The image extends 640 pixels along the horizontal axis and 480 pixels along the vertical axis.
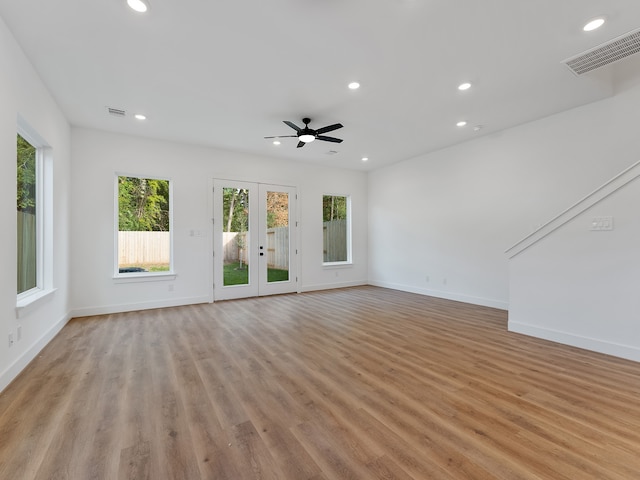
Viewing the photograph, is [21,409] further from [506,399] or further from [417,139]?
[417,139]

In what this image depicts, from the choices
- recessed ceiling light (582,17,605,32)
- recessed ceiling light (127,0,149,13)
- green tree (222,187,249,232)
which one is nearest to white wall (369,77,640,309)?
recessed ceiling light (582,17,605,32)

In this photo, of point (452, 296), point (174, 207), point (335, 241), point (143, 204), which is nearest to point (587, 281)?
point (452, 296)

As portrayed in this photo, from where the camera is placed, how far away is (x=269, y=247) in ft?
21.4

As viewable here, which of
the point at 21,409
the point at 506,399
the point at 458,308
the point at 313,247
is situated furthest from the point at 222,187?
the point at 506,399

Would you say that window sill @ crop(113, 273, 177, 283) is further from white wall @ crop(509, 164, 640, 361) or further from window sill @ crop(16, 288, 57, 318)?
white wall @ crop(509, 164, 640, 361)

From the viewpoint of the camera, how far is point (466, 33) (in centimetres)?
270

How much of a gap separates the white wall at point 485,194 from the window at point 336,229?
67cm

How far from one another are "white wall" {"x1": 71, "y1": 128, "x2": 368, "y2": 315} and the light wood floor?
4.16 ft

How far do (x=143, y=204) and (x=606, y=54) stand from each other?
664cm

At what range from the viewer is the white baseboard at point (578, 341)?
3.01 m

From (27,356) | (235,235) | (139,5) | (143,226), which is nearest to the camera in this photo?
(139,5)

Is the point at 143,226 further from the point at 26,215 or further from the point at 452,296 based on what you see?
the point at 452,296

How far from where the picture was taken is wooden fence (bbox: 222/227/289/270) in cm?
604

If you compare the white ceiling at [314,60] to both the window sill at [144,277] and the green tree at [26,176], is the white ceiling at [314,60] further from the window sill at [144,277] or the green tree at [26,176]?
the window sill at [144,277]
